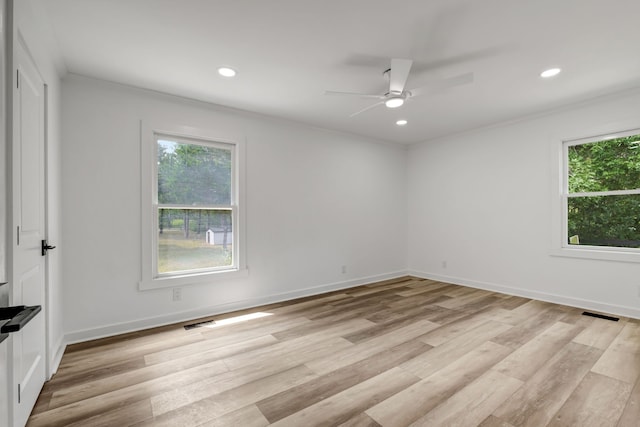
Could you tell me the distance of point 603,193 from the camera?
12.0 ft

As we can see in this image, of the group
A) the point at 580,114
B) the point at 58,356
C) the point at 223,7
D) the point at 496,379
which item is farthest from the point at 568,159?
the point at 58,356

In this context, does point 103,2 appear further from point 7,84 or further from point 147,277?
point 147,277

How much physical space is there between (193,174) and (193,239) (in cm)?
77

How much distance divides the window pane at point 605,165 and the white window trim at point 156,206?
4.34 metres

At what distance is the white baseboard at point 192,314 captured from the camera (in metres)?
2.86

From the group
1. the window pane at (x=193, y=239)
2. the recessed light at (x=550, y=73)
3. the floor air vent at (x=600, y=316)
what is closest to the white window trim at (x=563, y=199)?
the floor air vent at (x=600, y=316)

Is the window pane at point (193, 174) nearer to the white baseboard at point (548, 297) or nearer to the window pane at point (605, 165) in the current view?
the white baseboard at point (548, 297)

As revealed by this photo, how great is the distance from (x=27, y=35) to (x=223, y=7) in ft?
3.85

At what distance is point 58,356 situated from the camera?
2477mm

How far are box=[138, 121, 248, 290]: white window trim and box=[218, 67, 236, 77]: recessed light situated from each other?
0.89 m

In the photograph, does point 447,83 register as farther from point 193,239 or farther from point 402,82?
point 193,239

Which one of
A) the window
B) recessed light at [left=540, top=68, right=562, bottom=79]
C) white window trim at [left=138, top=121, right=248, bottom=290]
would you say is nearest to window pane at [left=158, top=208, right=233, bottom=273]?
white window trim at [left=138, top=121, right=248, bottom=290]

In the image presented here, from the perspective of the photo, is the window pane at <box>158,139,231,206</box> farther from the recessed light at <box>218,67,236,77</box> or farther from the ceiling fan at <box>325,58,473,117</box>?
the ceiling fan at <box>325,58,473,117</box>

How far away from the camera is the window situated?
3.50 m
